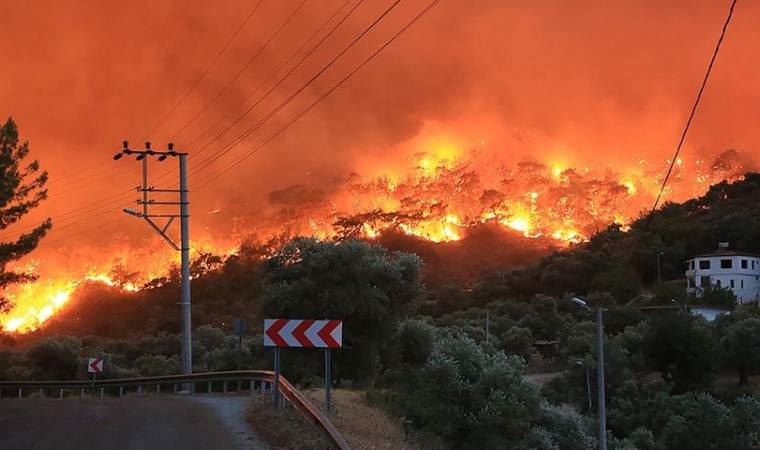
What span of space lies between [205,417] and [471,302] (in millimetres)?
91547

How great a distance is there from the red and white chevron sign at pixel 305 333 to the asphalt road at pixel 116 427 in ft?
7.04

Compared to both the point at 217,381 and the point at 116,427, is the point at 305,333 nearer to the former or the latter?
the point at 116,427

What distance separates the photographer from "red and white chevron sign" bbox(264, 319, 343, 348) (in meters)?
16.2

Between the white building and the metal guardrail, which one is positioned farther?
the white building

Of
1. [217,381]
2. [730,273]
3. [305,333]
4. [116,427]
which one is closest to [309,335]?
[305,333]

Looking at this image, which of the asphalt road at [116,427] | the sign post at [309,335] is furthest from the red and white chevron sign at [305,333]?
the asphalt road at [116,427]

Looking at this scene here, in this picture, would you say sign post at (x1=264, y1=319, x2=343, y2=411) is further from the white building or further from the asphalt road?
the white building

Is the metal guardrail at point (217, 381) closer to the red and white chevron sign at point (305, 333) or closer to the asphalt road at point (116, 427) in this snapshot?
the red and white chevron sign at point (305, 333)

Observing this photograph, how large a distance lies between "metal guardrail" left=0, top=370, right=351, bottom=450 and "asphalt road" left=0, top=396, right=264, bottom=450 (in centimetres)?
144

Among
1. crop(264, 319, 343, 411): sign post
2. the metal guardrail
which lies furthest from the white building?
crop(264, 319, 343, 411): sign post

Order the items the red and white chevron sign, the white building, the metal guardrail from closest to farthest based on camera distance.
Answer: the metal guardrail, the red and white chevron sign, the white building

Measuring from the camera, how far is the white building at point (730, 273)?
102938 millimetres

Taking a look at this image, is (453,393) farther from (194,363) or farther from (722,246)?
(722,246)

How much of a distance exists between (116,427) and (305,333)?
492 cm
